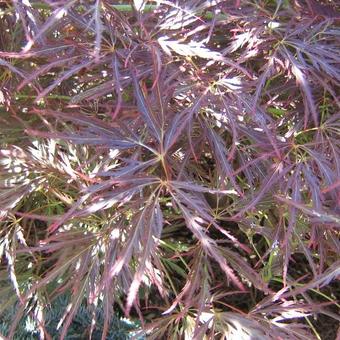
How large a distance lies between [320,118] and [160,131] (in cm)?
49

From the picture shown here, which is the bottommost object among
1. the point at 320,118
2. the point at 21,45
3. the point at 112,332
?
the point at 112,332

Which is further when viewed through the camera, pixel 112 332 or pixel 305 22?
pixel 112 332

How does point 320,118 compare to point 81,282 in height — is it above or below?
above

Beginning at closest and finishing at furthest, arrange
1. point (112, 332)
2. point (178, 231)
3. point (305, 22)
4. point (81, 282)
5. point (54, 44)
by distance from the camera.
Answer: point (54, 44)
point (305, 22)
point (81, 282)
point (112, 332)
point (178, 231)

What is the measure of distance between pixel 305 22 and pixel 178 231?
1.05 meters

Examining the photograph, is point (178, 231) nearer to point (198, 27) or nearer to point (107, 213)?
point (107, 213)

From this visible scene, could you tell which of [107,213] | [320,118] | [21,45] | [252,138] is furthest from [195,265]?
[21,45]

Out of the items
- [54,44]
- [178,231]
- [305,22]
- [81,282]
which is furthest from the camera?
[178,231]

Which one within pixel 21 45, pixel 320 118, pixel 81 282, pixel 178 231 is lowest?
pixel 178 231

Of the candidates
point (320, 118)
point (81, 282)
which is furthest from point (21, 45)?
point (320, 118)

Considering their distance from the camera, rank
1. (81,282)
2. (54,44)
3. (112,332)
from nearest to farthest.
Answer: (54,44) < (81,282) < (112,332)

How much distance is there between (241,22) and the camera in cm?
120

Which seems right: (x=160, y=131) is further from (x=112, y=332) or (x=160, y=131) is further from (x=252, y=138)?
(x=112, y=332)

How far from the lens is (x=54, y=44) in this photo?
1.09m
